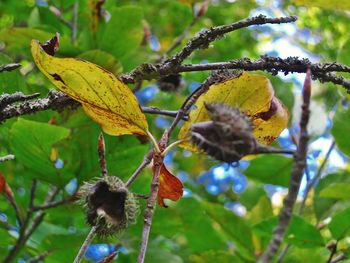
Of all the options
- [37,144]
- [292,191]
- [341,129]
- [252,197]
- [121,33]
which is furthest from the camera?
[252,197]

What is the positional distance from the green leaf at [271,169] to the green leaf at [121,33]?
0.39m

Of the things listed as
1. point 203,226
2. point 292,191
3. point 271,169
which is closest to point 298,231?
point 271,169

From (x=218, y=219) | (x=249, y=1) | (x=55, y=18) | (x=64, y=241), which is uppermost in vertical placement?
(x=249, y=1)

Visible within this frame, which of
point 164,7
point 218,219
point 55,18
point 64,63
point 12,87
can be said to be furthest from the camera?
point 164,7

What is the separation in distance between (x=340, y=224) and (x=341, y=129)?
0.67 feet

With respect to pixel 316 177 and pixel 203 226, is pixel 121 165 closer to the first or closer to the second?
pixel 203 226

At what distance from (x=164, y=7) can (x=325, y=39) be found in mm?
780

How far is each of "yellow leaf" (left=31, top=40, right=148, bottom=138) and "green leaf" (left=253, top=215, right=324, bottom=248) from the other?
42 cm

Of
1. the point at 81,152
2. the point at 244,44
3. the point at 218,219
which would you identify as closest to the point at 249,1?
the point at 244,44

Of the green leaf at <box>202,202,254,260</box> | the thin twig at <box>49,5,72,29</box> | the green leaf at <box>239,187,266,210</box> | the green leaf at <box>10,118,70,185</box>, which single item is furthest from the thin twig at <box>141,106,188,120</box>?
the green leaf at <box>239,187,266,210</box>

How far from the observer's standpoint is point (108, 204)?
0.65m

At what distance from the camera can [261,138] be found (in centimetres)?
74

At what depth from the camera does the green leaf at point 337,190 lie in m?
1.21

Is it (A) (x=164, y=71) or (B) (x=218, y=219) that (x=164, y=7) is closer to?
(B) (x=218, y=219)
